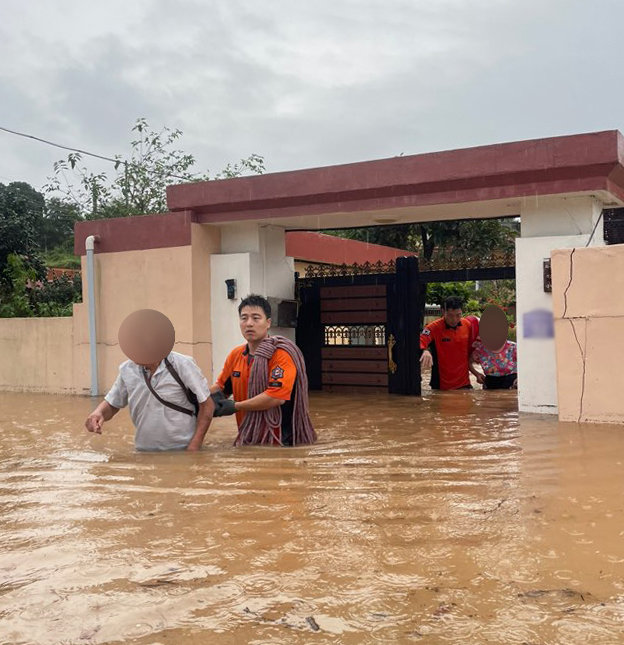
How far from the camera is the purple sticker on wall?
27.2 feet

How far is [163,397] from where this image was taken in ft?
17.0

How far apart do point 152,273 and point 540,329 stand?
5.43m

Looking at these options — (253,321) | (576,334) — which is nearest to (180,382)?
(253,321)

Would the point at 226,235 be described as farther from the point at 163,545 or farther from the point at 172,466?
the point at 163,545

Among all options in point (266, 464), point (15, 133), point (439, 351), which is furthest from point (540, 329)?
point (15, 133)

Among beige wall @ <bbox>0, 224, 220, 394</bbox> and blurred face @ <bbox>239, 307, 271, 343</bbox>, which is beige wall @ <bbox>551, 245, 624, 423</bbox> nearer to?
blurred face @ <bbox>239, 307, 271, 343</bbox>

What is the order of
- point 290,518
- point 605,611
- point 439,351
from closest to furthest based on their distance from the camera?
point 605,611 < point 290,518 < point 439,351

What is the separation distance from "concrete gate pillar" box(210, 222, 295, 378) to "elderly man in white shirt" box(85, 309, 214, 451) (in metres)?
4.76

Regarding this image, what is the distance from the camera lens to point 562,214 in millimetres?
8359

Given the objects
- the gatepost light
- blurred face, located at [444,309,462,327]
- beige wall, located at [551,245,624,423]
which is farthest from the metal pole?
beige wall, located at [551,245,624,423]

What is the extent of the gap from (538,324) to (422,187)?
2.13 metres

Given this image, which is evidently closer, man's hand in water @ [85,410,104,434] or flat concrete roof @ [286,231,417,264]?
man's hand in water @ [85,410,104,434]

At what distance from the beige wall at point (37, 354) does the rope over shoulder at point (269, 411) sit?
6.51 m

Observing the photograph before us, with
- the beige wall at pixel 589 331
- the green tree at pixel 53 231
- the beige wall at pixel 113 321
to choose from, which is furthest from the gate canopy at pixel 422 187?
the green tree at pixel 53 231
